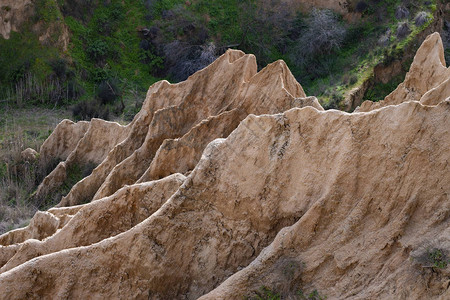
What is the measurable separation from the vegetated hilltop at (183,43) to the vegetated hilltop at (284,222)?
1998 cm

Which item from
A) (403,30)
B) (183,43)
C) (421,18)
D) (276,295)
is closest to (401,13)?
(421,18)

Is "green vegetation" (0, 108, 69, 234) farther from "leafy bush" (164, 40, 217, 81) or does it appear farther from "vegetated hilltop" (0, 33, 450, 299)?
"leafy bush" (164, 40, 217, 81)

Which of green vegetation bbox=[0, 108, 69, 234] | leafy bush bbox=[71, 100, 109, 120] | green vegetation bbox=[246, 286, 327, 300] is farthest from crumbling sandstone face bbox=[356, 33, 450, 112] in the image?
leafy bush bbox=[71, 100, 109, 120]

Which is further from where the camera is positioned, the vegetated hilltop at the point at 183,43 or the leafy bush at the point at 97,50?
the leafy bush at the point at 97,50

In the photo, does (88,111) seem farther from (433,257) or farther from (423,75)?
(433,257)

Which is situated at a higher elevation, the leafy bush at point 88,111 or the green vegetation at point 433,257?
the green vegetation at point 433,257

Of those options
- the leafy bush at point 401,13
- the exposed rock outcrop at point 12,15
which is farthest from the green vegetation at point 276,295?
the leafy bush at point 401,13

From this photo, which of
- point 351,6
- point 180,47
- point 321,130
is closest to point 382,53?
point 351,6

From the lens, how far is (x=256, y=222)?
6781 mm

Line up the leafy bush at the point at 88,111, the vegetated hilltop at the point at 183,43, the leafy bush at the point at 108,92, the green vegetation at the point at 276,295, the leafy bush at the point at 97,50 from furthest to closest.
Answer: the leafy bush at the point at 97,50 → the leafy bush at the point at 108,92 → the vegetated hilltop at the point at 183,43 → the leafy bush at the point at 88,111 → the green vegetation at the point at 276,295

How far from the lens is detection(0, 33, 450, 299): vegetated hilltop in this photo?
564 cm

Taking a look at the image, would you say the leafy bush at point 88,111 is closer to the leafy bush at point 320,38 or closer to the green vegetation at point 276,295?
the leafy bush at point 320,38

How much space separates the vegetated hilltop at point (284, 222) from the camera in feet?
18.5

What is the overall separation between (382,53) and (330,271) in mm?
26407
